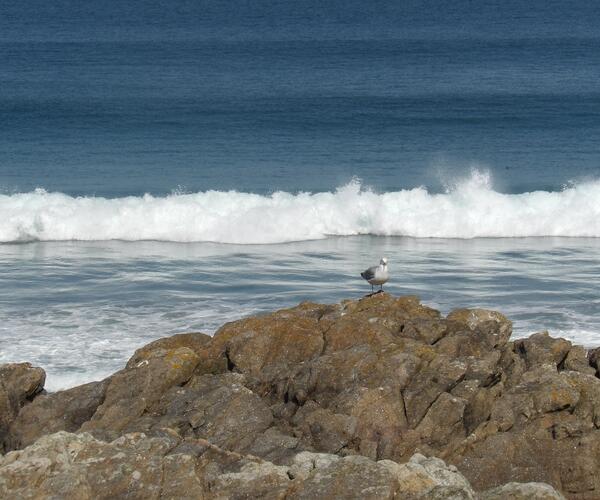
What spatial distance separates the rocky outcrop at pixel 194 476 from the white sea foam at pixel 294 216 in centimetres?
2115

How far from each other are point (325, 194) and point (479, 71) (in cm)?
2878

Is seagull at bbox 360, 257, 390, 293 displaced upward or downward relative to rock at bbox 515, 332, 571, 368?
upward

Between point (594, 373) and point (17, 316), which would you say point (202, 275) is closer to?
point (17, 316)

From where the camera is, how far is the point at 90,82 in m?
61.1

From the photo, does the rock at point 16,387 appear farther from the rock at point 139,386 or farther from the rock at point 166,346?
the rock at point 166,346

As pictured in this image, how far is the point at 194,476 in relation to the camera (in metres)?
12.1

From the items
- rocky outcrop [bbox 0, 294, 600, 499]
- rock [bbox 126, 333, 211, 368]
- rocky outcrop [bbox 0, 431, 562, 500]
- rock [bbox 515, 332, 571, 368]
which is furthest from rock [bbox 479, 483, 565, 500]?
rock [bbox 126, 333, 211, 368]

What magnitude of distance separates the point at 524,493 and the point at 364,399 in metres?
3.62

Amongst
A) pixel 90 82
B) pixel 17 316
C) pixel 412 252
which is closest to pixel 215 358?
pixel 17 316

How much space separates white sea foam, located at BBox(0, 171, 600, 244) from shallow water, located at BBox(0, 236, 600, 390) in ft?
3.65

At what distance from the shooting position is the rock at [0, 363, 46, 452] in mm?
16312

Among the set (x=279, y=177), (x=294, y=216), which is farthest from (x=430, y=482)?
(x=279, y=177)

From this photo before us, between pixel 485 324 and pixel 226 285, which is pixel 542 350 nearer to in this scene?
pixel 485 324

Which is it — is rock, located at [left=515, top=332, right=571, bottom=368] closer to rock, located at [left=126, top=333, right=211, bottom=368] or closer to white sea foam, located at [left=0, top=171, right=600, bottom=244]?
rock, located at [left=126, top=333, right=211, bottom=368]
